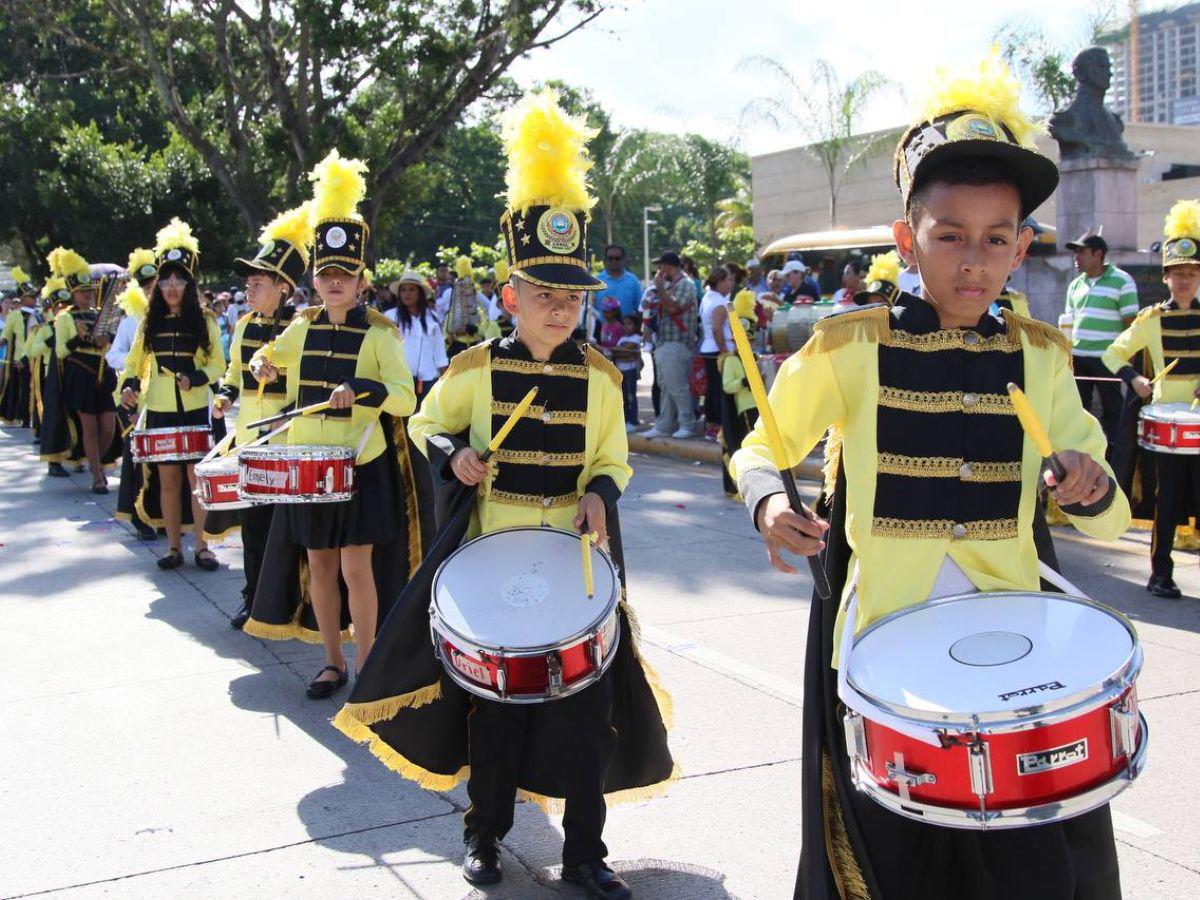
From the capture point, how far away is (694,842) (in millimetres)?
4344

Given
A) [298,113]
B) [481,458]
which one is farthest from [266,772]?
[298,113]

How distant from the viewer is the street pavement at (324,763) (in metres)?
4.16

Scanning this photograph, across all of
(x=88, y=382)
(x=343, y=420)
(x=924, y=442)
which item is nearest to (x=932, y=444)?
(x=924, y=442)

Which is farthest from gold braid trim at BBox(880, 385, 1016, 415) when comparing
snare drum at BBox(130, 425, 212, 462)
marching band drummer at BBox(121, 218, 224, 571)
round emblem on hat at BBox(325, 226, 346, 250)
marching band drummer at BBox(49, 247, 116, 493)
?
marching band drummer at BBox(49, 247, 116, 493)

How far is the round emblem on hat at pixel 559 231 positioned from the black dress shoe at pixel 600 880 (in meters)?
1.94

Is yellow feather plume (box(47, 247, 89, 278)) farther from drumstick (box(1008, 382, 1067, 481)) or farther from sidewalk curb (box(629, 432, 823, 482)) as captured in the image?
drumstick (box(1008, 382, 1067, 481))

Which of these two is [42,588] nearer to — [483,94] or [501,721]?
[501,721]

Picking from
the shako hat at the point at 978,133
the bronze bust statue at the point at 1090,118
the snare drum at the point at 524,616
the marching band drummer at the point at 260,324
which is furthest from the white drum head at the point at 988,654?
the bronze bust statue at the point at 1090,118

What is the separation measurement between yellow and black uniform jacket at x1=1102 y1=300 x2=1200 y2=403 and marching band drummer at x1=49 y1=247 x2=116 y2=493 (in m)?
9.63

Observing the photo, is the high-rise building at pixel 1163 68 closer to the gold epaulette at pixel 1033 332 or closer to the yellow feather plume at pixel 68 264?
the yellow feather plume at pixel 68 264

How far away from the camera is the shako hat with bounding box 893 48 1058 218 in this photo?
2.81 m

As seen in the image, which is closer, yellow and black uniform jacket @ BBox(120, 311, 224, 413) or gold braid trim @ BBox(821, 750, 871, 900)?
gold braid trim @ BBox(821, 750, 871, 900)

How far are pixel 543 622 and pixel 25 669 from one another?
4076 mm

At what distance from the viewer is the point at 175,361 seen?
8.80 meters
